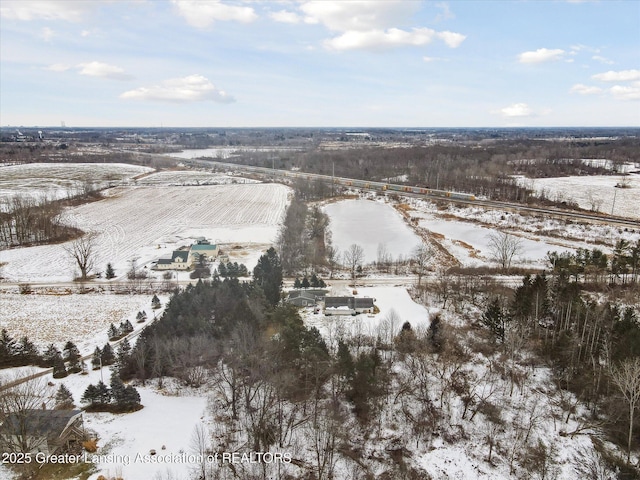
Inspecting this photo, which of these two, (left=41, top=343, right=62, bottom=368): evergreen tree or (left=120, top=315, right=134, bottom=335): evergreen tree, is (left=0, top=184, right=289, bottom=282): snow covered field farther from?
(left=41, top=343, right=62, bottom=368): evergreen tree

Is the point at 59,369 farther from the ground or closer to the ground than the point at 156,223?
closer to the ground

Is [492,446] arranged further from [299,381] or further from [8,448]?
[8,448]

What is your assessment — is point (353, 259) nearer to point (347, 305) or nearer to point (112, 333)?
point (347, 305)

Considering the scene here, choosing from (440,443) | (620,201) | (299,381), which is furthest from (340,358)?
(620,201)

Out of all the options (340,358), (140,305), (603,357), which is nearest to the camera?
(340,358)

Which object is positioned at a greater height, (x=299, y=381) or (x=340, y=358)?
(x=340, y=358)

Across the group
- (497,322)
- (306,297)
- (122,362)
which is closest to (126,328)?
(122,362)

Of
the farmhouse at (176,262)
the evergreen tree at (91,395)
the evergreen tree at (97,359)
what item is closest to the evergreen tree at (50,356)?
the evergreen tree at (97,359)
